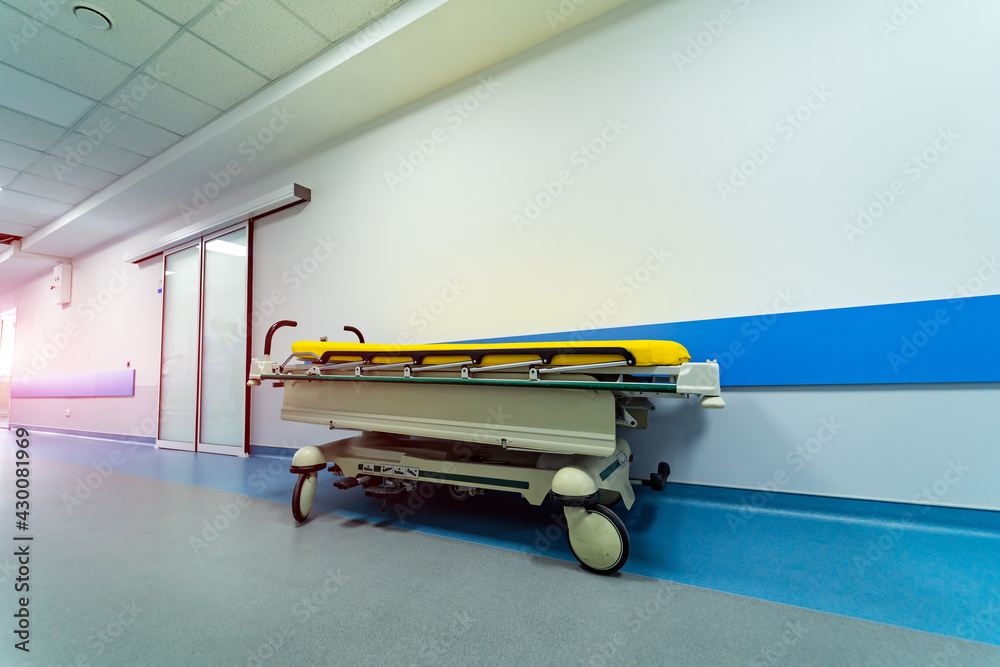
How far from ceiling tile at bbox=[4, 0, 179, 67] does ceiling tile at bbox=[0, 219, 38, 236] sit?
15.4 ft

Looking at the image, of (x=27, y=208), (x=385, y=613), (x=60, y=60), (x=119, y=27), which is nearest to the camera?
(x=385, y=613)

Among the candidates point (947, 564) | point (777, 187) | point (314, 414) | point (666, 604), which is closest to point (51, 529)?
point (314, 414)

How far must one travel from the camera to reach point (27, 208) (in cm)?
517

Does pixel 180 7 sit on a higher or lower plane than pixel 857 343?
higher

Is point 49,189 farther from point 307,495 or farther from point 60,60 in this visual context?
point 307,495

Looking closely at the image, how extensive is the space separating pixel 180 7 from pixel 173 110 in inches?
47.9

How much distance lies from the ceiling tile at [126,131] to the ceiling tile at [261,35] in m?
1.44

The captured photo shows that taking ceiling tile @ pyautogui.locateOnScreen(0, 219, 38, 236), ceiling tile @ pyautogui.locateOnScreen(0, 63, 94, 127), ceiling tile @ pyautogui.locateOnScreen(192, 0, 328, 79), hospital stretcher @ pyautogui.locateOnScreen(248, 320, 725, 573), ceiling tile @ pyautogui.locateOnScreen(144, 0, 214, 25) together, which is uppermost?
ceiling tile @ pyautogui.locateOnScreen(144, 0, 214, 25)

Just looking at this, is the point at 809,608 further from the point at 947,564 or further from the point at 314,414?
the point at 314,414

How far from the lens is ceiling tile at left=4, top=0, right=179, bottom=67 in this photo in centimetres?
252

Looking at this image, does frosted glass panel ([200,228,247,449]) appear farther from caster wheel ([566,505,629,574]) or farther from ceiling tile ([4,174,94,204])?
caster wheel ([566,505,629,574])

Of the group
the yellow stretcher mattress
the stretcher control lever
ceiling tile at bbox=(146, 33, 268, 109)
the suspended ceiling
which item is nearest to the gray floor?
the stretcher control lever

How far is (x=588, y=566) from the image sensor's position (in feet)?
4.75

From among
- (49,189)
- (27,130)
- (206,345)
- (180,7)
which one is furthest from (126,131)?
(206,345)
